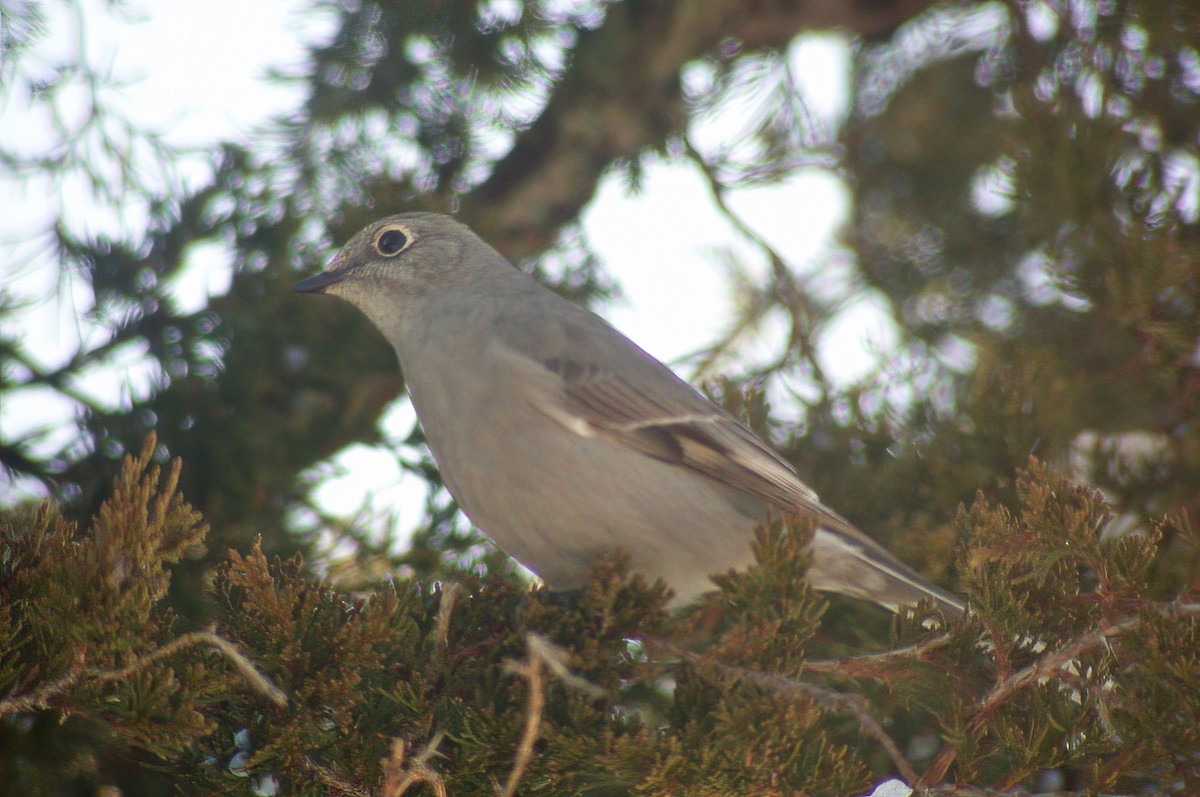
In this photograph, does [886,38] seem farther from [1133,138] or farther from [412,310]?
[412,310]

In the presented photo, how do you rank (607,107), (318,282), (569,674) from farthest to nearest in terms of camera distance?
(607,107), (318,282), (569,674)

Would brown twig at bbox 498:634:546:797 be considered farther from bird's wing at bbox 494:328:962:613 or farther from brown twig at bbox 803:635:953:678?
bird's wing at bbox 494:328:962:613

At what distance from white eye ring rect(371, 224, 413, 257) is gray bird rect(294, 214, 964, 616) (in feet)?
0.87

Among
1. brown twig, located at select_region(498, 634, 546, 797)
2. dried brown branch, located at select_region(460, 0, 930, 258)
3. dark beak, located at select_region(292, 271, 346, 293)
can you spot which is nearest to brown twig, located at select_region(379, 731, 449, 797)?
brown twig, located at select_region(498, 634, 546, 797)

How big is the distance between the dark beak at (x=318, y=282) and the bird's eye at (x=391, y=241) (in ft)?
0.69

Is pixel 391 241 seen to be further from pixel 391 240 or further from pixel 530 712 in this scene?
pixel 530 712

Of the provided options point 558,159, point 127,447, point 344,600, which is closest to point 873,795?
point 344,600

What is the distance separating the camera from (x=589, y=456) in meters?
3.55

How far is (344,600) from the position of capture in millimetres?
2693

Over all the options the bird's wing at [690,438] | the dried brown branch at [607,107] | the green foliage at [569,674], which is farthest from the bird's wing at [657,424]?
the dried brown branch at [607,107]

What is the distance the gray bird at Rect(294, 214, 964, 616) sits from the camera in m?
3.47

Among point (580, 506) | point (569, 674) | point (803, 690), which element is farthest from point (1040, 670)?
point (580, 506)

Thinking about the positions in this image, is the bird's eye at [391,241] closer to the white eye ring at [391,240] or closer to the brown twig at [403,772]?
the white eye ring at [391,240]

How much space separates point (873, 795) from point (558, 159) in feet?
11.0
